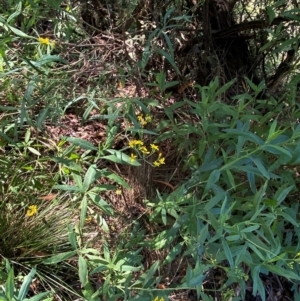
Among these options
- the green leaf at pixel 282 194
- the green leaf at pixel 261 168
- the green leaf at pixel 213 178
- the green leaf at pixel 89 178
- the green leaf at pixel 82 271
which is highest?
the green leaf at pixel 261 168

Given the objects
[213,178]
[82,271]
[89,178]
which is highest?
[213,178]

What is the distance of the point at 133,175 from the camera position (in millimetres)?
1767

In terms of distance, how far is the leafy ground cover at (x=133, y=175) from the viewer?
4.30 ft

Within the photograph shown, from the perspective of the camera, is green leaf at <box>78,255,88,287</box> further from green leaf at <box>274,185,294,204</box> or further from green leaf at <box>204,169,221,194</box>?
green leaf at <box>274,185,294,204</box>

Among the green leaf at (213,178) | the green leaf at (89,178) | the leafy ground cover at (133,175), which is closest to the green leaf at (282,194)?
the leafy ground cover at (133,175)

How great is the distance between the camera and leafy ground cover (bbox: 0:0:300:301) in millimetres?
1311

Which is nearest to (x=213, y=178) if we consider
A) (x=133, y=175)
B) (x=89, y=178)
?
(x=89, y=178)

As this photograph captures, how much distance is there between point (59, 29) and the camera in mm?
1691

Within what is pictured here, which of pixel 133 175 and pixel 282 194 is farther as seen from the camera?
pixel 133 175

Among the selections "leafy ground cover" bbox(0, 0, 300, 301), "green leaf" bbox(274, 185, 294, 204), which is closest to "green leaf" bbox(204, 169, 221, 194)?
"leafy ground cover" bbox(0, 0, 300, 301)

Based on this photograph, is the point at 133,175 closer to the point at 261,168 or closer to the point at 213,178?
the point at 213,178

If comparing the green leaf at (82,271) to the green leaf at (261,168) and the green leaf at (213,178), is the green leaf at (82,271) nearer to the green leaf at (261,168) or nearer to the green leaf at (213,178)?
the green leaf at (213,178)

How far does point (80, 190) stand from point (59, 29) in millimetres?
673

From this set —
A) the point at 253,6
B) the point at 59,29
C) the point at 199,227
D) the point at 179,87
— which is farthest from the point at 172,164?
the point at 253,6
